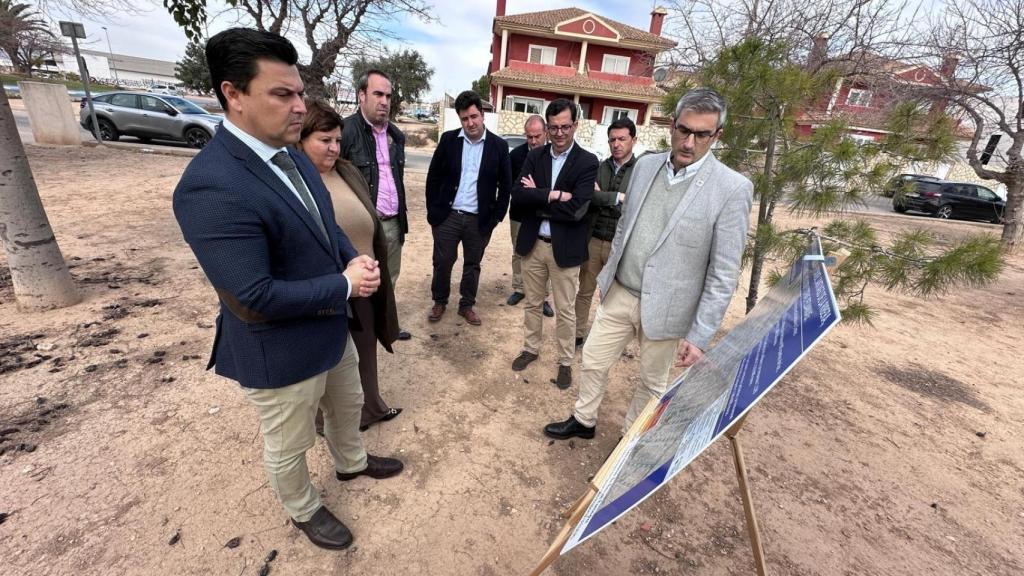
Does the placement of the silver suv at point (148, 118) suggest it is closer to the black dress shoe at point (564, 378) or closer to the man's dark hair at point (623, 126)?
the man's dark hair at point (623, 126)

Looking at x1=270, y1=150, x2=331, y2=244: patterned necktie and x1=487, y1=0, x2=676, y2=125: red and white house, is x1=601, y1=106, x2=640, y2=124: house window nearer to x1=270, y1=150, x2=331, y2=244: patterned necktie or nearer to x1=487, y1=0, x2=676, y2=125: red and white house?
x1=487, y1=0, x2=676, y2=125: red and white house

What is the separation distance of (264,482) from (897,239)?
3802mm

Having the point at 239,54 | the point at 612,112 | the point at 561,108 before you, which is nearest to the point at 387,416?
the point at 239,54

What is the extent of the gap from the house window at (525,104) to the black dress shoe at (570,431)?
22431mm

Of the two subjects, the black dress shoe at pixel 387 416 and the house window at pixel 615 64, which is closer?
the black dress shoe at pixel 387 416

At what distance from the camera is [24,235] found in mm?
3203

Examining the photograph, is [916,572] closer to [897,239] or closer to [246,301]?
[897,239]

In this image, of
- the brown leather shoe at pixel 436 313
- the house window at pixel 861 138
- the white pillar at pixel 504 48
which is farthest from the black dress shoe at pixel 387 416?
the white pillar at pixel 504 48

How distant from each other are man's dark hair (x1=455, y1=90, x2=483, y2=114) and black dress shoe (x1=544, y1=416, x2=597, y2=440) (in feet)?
7.85

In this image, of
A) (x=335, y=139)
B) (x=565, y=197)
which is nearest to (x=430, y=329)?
(x=565, y=197)

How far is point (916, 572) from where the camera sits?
76.9 inches

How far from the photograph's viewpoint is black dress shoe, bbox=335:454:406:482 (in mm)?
2166

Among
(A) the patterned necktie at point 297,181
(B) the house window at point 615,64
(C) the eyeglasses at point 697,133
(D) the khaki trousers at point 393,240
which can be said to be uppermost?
(B) the house window at point 615,64

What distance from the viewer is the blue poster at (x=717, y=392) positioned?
84cm
